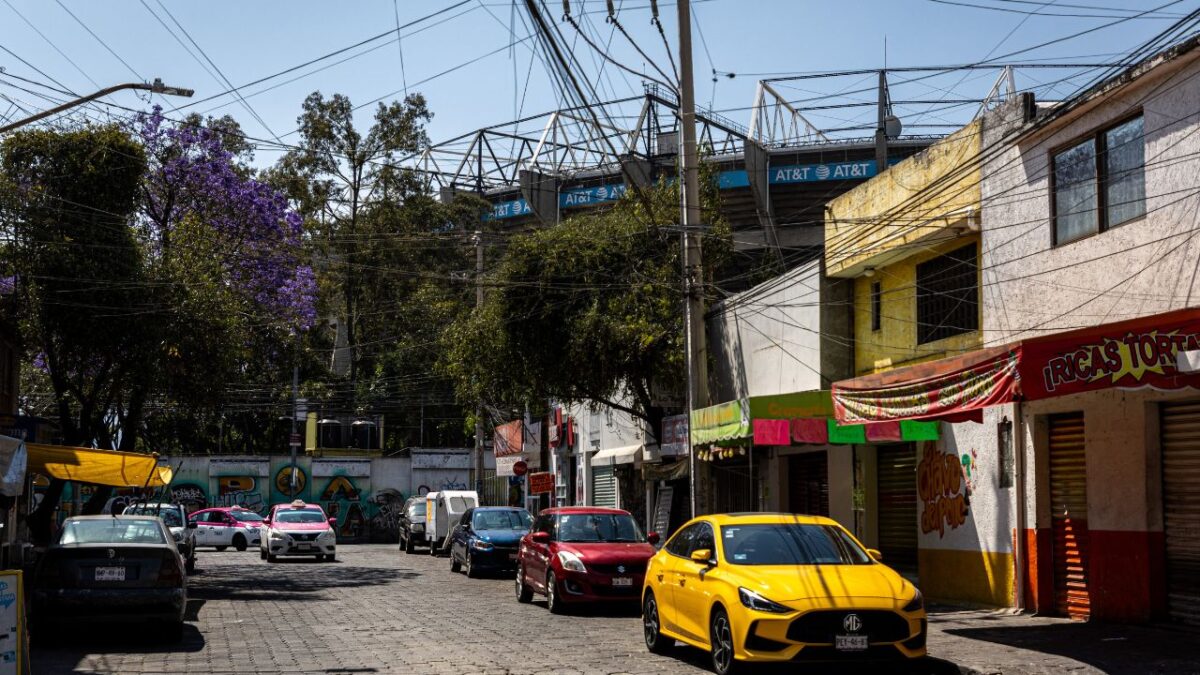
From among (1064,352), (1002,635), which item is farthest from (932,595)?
(1064,352)

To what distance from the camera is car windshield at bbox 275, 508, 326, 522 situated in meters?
36.2

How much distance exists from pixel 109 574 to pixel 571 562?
6.81 meters

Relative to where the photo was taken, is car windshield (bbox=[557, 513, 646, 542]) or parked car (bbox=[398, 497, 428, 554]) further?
parked car (bbox=[398, 497, 428, 554])

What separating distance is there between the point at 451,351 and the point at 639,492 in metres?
8.16

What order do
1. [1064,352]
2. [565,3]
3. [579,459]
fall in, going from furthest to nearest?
[579,459] → [565,3] → [1064,352]

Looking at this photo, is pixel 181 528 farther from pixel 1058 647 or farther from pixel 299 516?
pixel 1058 647

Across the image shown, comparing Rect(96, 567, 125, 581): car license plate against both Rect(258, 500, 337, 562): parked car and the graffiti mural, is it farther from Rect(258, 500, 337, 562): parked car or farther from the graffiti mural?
Rect(258, 500, 337, 562): parked car

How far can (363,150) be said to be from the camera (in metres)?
55.0

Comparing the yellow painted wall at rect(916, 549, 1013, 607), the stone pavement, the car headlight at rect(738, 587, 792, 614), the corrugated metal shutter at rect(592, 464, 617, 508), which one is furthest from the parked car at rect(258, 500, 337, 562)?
the car headlight at rect(738, 587, 792, 614)

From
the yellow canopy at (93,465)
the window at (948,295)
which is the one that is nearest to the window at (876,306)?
the window at (948,295)

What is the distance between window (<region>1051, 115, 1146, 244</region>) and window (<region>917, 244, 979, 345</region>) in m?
2.27

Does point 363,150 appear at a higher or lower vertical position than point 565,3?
higher

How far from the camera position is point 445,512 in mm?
39031

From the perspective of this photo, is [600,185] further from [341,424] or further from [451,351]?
[451,351]
